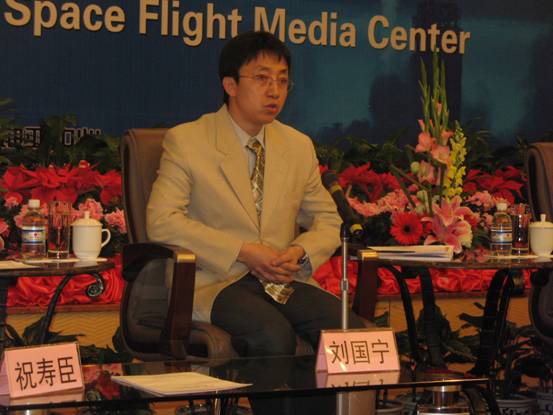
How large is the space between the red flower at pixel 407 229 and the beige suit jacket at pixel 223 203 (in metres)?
0.61

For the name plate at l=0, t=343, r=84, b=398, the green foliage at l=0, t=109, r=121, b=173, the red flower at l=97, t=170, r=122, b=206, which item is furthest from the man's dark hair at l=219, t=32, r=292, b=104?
the name plate at l=0, t=343, r=84, b=398

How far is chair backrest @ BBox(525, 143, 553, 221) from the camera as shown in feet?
12.7

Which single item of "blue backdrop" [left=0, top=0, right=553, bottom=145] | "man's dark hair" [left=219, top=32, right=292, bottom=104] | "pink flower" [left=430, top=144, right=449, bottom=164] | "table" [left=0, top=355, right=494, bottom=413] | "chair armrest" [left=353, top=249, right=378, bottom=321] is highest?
"blue backdrop" [left=0, top=0, right=553, bottom=145]

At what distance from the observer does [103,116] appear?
17.7 ft

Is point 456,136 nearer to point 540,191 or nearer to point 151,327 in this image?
point 540,191

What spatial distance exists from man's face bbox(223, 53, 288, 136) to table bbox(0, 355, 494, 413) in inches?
36.1

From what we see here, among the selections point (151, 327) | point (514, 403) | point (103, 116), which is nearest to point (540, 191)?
point (514, 403)

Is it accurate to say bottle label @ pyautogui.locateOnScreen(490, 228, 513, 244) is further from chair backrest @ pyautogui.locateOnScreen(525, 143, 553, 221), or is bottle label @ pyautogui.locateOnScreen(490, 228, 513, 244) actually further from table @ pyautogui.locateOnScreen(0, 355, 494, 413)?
table @ pyautogui.locateOnScreen(0, 355, 494, 413)

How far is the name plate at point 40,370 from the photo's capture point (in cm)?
220

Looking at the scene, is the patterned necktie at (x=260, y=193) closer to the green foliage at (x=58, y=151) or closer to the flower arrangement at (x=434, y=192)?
the flower arrangement at (x=434, y=192)

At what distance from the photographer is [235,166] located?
3.44 metres

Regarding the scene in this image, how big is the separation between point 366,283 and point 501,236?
0.68 m

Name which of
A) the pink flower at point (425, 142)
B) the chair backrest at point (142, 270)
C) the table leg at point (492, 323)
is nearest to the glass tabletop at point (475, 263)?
the table leg at point (492, 323)

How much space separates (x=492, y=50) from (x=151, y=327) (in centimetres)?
359
